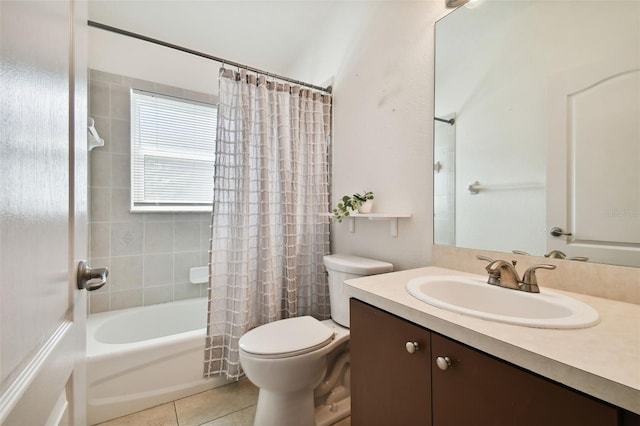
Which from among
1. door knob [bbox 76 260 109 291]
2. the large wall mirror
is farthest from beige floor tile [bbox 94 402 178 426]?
the large wall mirror

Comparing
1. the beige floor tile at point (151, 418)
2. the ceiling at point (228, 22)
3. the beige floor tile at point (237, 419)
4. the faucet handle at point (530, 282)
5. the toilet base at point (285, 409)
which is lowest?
the beige floor tile at point (237, 419)

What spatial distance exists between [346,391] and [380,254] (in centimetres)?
80

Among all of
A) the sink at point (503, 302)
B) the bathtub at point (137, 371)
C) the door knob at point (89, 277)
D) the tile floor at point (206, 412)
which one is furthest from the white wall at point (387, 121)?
the door knob at point (89, 277)

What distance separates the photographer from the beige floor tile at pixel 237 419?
56.5 inches

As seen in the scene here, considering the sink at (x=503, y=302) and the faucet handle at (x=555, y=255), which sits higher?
the faucet handle at (x=555, y=255)

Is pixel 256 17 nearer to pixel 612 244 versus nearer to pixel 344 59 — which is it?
pixel 344 59

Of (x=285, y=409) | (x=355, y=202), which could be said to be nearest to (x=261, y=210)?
(x=355, y=202)

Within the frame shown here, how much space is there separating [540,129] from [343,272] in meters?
1.09

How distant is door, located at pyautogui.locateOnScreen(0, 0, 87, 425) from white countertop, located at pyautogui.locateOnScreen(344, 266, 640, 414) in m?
0.78

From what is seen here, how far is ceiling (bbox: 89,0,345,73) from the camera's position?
6.19 feet

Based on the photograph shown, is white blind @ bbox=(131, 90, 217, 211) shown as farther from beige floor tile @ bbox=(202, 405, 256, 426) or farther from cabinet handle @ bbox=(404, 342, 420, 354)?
cabinet handle @ bbox=(404, 342, 420, 354)

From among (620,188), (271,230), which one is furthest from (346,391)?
(620,188)

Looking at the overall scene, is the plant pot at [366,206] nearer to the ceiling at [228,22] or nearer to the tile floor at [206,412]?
the tile floor at [206,412]

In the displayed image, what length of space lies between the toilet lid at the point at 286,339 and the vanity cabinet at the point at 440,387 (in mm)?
310
